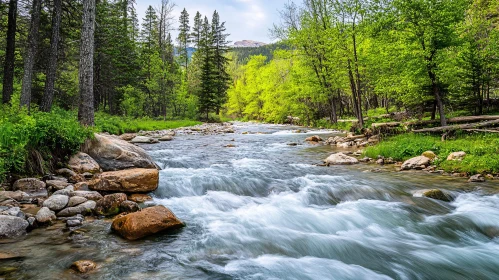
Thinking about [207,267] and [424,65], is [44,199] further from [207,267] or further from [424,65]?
[424,65]

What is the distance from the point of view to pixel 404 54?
1417 centimetres

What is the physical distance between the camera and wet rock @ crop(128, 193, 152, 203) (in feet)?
22.9

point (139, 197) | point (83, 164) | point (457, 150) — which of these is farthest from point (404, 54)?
point (83, 164)

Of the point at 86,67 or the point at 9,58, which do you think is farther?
the point at 9,58

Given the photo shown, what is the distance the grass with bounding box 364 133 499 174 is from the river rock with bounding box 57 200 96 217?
1055 centimetres

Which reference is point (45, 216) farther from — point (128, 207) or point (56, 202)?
point (128, 207)

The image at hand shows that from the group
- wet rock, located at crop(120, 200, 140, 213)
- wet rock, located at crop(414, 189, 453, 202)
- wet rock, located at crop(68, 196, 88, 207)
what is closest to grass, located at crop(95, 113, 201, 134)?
wet rock, located at crop(68, 196, 88, 207)

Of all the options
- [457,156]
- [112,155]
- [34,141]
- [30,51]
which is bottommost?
[457,156]

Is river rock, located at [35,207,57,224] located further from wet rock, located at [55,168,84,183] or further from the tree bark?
the tree bark

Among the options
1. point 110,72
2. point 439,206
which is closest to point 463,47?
point 439,206

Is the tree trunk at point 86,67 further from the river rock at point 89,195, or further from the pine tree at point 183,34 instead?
the pine tree at point 183,34

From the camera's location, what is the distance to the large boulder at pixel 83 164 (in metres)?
8.44

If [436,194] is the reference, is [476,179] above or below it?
above

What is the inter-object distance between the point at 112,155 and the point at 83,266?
5.91 metres
